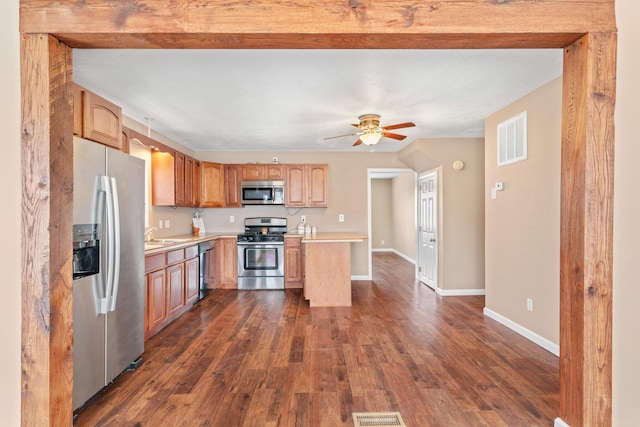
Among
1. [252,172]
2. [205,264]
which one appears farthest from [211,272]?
[252,172]

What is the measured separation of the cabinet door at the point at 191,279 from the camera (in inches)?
159

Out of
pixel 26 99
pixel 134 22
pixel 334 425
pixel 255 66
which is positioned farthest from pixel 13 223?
pixel 334 425

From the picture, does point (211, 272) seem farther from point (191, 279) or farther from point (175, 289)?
point (175, 289)

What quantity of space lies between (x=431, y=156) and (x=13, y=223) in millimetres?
4693

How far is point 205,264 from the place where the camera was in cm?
503

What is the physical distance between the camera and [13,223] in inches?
62.4

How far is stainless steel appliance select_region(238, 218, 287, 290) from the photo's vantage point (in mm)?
5176

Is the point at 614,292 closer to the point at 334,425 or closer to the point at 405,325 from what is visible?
the point at 334,425

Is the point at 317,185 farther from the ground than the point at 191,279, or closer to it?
farther from the ground

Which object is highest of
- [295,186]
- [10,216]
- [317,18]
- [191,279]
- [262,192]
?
[317,18]

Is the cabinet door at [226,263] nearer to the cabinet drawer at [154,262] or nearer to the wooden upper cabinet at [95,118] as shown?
the cabinet drawer at [154,262]

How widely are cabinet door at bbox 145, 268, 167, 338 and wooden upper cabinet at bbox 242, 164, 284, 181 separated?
249cm

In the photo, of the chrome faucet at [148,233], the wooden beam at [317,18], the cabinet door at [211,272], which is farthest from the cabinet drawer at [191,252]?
the wooden beam at [317,18]

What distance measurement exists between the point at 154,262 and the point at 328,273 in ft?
7.01
